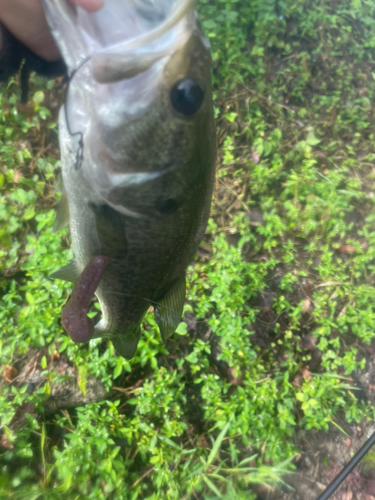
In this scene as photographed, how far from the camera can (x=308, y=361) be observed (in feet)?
8.64

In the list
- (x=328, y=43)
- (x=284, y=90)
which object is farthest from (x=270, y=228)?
(x=328, y=43)

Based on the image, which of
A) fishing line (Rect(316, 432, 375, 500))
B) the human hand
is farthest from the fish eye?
fishing line (Rect(316, 432, 375, 500))

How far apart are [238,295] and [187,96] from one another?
5.78 feet

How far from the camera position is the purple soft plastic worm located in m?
0.99

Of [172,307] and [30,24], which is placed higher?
[30,24]

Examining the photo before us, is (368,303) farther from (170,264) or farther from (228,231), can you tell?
(170,264)

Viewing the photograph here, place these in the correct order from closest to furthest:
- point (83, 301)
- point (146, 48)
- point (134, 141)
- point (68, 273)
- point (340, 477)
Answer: point (146, 48) → point (134, 141) → point (83, 301) → point (68, 273) → point (340, 477)

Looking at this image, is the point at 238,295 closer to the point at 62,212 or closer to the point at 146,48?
the point at 62,212

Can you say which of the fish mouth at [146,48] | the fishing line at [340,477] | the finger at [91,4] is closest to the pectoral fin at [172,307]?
the fish mouth at [146,48]

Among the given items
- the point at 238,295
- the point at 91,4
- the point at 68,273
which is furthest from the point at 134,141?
the point at 238,295

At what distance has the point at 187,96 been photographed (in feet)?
Result: 2.71

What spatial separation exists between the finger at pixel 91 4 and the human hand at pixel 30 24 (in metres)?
0.34

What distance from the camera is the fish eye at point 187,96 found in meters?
0.81

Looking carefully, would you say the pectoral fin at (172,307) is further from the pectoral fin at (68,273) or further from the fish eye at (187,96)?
the fish eye at (187,96)
